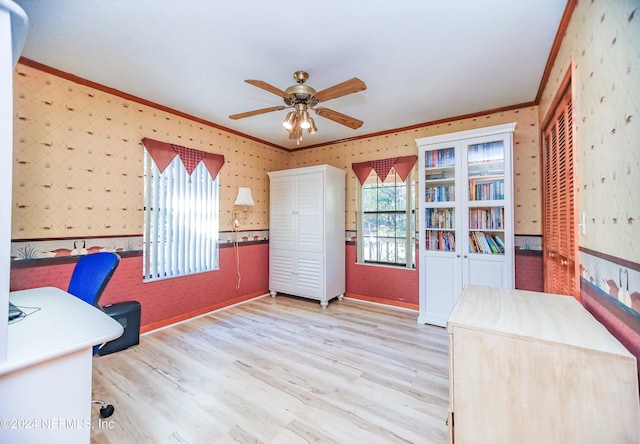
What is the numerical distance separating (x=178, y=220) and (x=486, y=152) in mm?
3578

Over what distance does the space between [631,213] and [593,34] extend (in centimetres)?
94

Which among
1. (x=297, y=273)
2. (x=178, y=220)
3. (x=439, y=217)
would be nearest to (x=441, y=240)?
(x=439, y=217)

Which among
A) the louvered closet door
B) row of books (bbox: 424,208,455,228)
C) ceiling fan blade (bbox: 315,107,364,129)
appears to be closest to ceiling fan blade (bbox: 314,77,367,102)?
ceiling fan blade (bbox: 315,107,364,129)

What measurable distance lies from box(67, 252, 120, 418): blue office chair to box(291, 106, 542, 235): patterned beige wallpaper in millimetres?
3105

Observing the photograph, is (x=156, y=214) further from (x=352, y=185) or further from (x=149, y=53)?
(x=352, y=185)

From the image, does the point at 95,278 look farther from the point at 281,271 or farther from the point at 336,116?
the point at 281,271

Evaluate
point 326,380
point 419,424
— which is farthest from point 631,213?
point 326,380

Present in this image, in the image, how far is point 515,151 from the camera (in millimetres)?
3090

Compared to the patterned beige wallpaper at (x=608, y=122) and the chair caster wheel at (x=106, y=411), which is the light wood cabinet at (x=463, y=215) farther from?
the chair caster wheel at (x=106, y=411)

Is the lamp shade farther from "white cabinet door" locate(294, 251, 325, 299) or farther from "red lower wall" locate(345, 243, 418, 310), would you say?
"red lower wall" locate(345, 243, 418, 310)

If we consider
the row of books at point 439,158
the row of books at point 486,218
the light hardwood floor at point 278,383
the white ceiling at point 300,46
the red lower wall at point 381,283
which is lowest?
the light hardwood floor at point 278,383

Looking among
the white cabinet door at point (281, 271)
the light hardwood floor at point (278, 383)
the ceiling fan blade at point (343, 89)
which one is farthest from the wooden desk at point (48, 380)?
the white cabinet door at point (281, 271)

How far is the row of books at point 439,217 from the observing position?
10.3 ft

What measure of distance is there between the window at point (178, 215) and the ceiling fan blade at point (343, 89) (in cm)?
202
